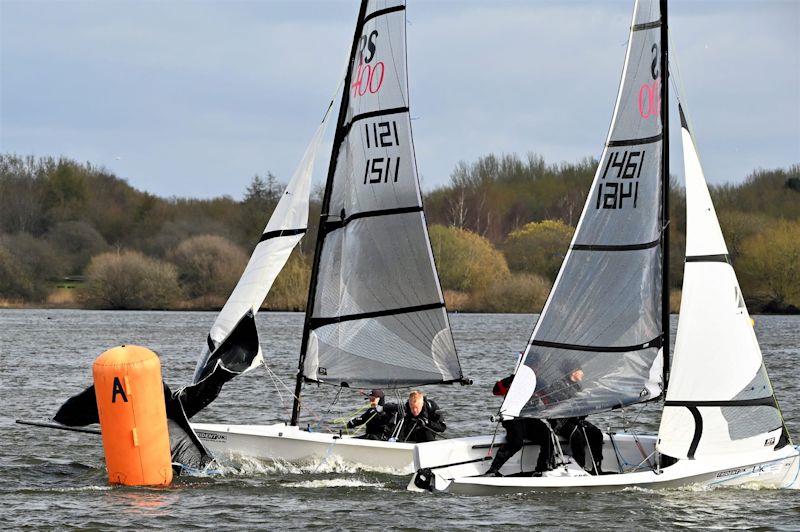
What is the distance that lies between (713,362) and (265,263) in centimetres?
507

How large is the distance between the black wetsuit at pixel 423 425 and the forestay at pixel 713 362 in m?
2.66

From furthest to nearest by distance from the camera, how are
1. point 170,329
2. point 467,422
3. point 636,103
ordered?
point 170,329 → point 467,422 → point 636,103

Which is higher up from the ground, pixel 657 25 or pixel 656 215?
pixel 657 25

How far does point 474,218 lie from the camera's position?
2815 inches

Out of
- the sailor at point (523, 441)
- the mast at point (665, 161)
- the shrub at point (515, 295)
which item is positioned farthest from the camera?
the shrub at point (515, 295)

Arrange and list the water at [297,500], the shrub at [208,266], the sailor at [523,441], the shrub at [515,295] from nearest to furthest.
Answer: the water at [297,500] < the sailor at [523,441] < the shrub at [515,295] < the shrub at [208,266]

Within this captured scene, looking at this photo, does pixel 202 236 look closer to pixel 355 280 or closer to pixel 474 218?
pixel 474 218

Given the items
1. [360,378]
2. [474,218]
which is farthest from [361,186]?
[474,218]

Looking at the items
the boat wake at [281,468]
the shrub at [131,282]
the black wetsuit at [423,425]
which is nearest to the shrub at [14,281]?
the shrub at [131,282]

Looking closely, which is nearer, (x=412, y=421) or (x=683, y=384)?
(x=683, y=384)

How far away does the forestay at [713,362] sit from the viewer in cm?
1248

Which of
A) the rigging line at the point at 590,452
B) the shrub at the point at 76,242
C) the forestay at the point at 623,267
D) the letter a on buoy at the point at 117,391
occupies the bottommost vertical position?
the rigging line at the point at 590,452

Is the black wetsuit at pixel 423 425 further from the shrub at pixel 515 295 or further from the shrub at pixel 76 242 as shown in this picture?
the shrub at pixel 76 242

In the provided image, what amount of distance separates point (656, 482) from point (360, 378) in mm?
3964
